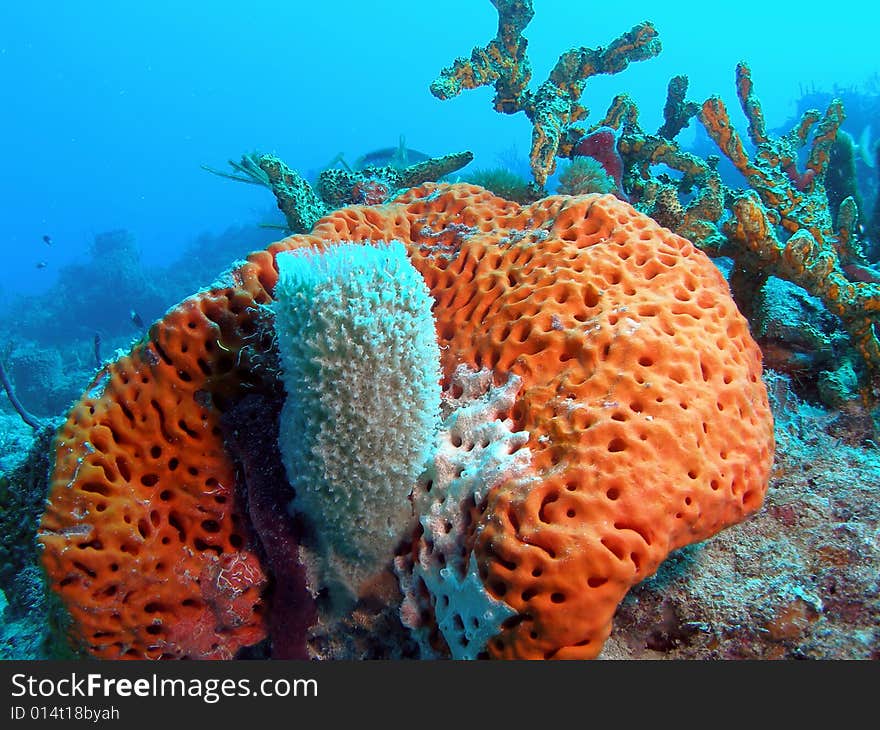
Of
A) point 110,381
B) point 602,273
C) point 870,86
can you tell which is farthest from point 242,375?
point 870,86

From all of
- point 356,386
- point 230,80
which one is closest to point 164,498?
point 356,386

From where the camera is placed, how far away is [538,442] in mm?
1997

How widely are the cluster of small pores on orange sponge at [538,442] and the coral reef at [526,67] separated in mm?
2194

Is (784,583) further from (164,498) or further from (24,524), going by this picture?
(24,524)

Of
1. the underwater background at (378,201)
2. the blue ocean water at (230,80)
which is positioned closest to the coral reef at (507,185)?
the underwater background at (378,201)

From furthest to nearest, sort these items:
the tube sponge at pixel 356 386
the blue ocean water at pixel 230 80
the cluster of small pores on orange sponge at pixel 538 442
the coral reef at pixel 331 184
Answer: the blue ocean water at pixel 230 80 < the coral reef at pixel 331 184 < the tube sponge at pixel 356 386 < the cluster of small pores on orange sponge at pixel 538 442

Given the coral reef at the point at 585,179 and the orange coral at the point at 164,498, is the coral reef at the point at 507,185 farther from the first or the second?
the orange coral at the point at 164,498

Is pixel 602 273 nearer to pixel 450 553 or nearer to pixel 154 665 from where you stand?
pixel 450 553

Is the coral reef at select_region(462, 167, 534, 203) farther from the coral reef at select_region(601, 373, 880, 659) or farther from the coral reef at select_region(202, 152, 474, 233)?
the coral reef at select_region(601, 373, 880, 659)

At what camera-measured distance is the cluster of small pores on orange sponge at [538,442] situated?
173 cm

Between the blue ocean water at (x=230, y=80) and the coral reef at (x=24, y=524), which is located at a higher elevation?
the blue ocean water at (x=230, y=80)

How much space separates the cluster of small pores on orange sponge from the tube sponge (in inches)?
16.5

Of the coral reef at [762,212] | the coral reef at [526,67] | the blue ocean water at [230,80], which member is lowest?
the coral reef at [762,212]

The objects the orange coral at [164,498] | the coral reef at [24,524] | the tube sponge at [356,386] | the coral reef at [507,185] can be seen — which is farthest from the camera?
the coral reef at [507,185]
